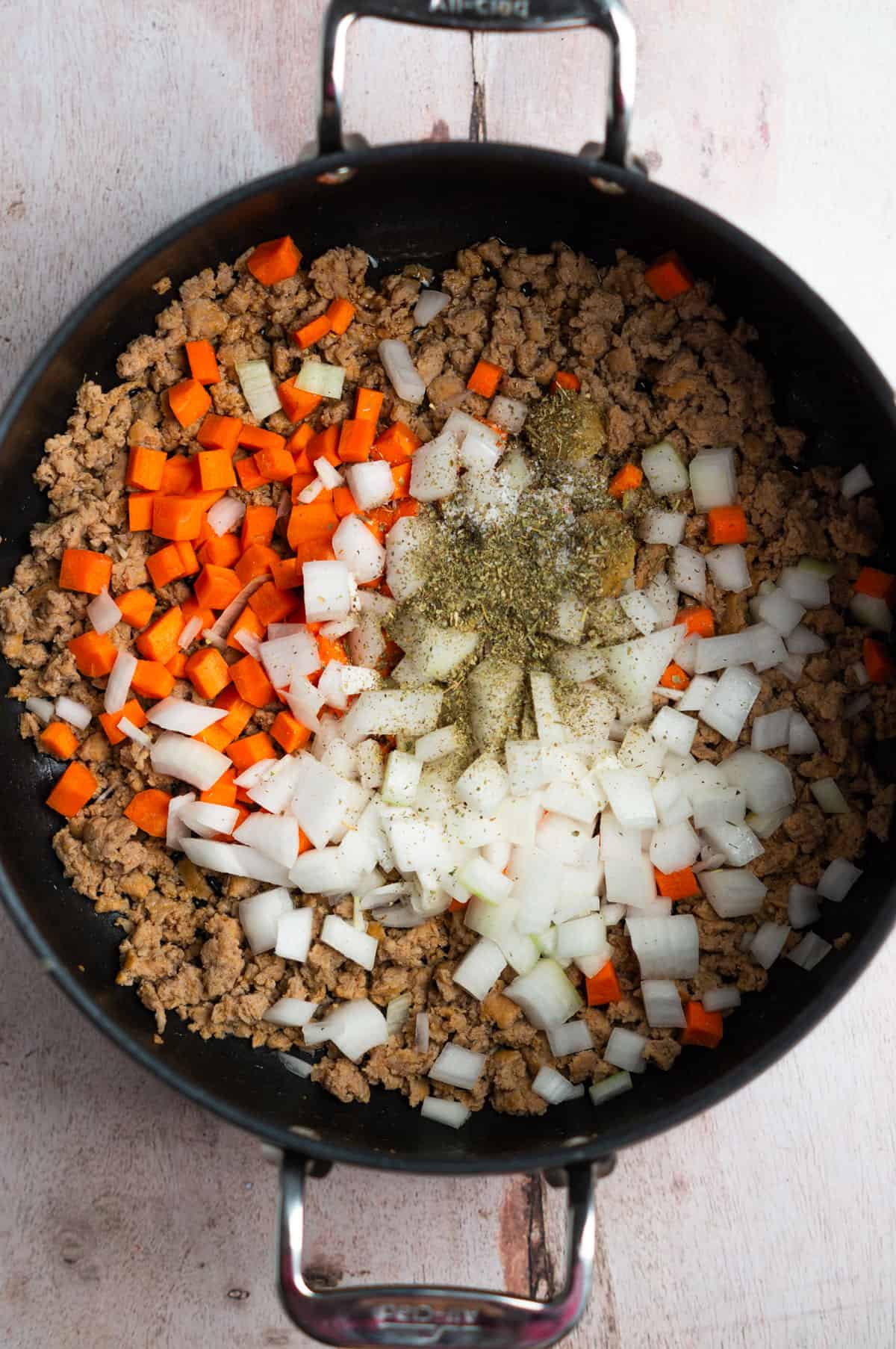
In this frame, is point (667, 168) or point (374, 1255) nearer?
point (374, 1255)

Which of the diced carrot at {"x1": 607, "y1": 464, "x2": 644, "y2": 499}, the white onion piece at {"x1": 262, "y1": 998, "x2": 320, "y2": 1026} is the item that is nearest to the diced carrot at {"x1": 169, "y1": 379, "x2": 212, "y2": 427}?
the diced carrot at {"x1": 607, "y1": 464, "x2": 644, "y2": 499}

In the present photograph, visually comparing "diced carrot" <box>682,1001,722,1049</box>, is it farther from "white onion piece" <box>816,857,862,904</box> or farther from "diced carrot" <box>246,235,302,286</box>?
"diced carrot" <box>246,235,302,286</box>

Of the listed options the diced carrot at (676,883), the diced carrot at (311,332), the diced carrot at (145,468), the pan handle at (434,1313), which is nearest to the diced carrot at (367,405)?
the diced carrot at (311,332)

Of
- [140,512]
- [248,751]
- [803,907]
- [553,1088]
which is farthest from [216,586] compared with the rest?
[803,907]

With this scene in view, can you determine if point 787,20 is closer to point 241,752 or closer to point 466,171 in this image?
point 466,171

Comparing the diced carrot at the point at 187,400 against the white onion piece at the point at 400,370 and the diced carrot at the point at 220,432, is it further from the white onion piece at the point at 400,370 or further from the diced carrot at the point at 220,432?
the white onion piece at the point at 400,370

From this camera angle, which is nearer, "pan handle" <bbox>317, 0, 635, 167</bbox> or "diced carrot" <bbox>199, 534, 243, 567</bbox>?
"pan handle" <bbox>317, 0, 635, 167</bbox>

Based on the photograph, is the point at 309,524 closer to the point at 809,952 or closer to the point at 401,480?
the point at 401,480

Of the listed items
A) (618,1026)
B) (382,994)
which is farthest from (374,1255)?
(618,1026)
